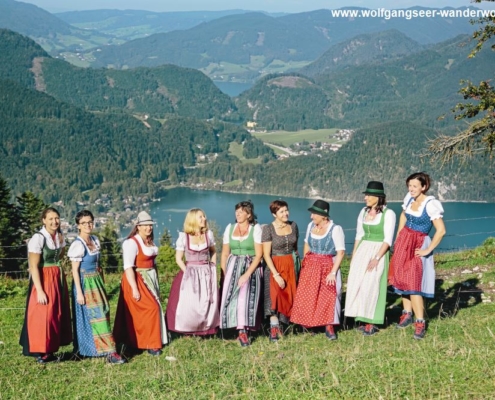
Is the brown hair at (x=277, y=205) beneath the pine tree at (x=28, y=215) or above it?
above

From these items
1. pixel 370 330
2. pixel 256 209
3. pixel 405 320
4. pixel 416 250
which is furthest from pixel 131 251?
pixel 256 209

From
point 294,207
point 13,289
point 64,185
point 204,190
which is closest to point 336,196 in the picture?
point 294,207

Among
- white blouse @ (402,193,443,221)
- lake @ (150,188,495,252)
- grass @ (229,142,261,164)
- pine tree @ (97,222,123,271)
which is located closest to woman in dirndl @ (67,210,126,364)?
white blouse @ (402,193,443,221)

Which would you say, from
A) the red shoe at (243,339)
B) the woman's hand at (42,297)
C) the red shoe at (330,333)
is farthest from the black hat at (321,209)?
the woman's hand at (42,297)

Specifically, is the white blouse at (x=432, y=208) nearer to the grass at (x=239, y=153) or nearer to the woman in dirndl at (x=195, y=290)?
the woman in dirndl at (x=195, y=290)

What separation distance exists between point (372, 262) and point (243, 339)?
5.07ft

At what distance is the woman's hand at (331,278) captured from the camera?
7.12 meters

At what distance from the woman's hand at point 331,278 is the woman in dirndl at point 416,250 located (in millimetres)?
724

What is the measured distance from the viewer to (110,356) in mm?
6676

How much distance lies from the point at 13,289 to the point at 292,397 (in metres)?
7.24

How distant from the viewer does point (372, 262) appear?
7113 mm

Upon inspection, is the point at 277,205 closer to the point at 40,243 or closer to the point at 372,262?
the point at 372,262

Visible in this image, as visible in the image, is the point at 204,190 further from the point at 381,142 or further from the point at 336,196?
the point at 381,142

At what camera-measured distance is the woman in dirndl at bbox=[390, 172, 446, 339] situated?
23.1 ft
